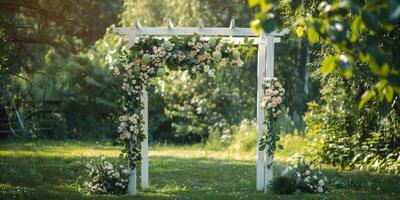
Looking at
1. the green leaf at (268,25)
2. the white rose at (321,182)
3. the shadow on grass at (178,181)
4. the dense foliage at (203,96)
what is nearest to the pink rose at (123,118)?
the shadow on grass at (178,181)

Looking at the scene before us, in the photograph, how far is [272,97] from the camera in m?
8.11

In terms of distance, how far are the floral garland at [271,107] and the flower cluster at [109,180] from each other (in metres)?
1.95

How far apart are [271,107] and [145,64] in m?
1.84

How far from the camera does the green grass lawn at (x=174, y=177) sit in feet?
25.6

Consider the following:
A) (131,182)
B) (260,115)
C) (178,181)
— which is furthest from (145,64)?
(178,181)

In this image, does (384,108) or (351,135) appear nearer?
(384,108)

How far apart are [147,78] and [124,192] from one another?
157 cm

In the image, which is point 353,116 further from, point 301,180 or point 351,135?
point 301,180

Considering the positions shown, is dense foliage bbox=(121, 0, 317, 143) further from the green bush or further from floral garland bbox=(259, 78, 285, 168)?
floral garland bbox=(259, 78, 285, 168)

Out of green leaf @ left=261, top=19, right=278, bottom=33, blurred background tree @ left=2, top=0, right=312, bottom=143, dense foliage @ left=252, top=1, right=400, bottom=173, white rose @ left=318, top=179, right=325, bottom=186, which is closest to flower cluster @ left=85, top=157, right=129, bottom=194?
white rose @ left=318, top=179, right=325, bottom=186

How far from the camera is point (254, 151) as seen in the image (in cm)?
1444

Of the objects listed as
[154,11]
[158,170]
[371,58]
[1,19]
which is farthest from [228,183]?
[154,11]

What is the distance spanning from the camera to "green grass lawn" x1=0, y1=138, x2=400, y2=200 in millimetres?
7793

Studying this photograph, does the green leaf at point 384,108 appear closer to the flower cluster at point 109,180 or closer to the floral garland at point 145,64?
the floral garland at point 145,64
